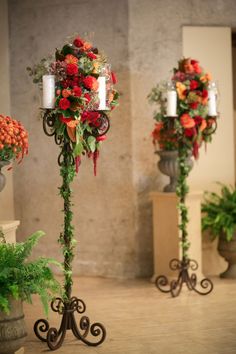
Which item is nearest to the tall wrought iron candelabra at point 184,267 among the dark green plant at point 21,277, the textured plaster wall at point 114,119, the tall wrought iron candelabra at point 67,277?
the textured plaster wall at point 114,119

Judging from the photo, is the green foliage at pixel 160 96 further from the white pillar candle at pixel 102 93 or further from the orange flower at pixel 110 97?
the white pillar candle at pixel 102 93

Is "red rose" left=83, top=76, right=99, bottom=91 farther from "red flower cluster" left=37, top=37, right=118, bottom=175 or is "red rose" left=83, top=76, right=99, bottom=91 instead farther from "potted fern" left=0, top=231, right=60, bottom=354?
"potted fern" left=0, top=231, right=60, bottom=354

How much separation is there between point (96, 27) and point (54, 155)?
1.46 meters

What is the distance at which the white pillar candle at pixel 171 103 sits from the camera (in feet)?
20.0

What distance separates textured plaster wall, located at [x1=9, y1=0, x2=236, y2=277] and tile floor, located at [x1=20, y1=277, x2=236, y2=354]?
439mm

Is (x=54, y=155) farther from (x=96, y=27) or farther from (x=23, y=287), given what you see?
(x=23, y=287)

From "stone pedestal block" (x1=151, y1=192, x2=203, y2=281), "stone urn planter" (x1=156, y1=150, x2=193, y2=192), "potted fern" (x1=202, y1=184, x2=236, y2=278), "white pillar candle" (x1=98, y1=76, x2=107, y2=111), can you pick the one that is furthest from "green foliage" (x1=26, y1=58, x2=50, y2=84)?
"potted fern" (x1=202, y1=184, x2=236, y2=278)

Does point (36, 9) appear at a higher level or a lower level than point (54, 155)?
higher

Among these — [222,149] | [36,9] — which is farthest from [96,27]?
[222,149]

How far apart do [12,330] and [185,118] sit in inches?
112

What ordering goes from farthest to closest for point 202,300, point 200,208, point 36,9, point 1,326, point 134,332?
1. point 36,9
2. point 200,208
3. point 202,300
4. point 134,332
5. point 1,326

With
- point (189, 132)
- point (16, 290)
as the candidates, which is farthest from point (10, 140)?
point (189, 132)

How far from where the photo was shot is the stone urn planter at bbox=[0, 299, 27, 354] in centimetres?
405

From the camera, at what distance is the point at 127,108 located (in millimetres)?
7125
